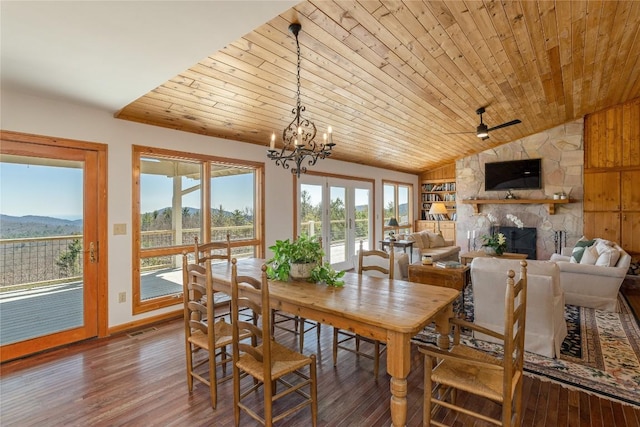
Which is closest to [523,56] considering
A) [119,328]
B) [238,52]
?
[238,52]

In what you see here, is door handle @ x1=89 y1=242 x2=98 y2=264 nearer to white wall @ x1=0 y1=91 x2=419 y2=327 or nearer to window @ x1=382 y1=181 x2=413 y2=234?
white wall @ x1=0 y1=91 x2=419 y2=327

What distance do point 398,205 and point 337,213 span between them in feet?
8.82

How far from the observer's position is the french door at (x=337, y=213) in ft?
20.5

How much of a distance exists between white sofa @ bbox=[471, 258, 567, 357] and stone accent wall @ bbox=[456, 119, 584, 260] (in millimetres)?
4624

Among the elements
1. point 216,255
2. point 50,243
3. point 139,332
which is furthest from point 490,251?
point 50,243

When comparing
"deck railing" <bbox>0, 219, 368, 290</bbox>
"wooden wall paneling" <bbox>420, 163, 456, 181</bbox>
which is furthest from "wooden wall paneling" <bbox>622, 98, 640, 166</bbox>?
"deck railing" <bbox>0, 219, 368, 290</bbox>

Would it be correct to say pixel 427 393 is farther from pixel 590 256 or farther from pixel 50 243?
pixel 590 256

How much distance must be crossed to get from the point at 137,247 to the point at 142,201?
1.88 feet

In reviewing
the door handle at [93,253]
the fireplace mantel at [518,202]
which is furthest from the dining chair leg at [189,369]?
the fireplace mantel at [518,202]

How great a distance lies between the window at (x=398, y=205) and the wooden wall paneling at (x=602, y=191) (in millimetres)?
3962

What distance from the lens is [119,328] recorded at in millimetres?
3641

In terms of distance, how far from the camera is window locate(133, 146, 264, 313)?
3.92m

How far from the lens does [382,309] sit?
199 centimetres

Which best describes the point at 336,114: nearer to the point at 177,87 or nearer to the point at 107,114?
the point at 177,87
